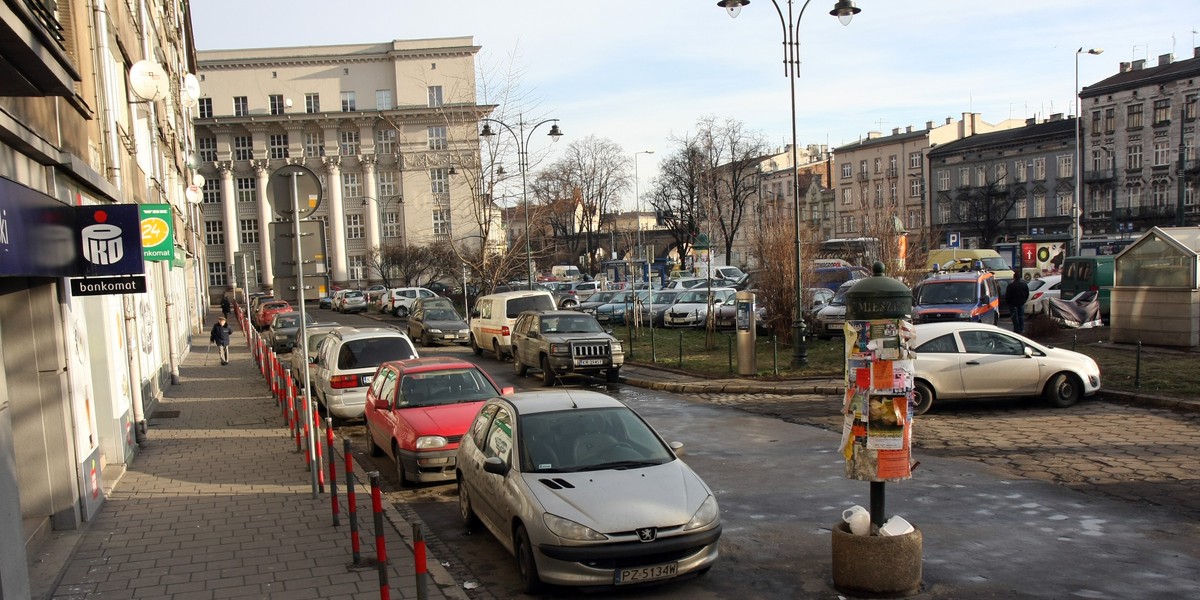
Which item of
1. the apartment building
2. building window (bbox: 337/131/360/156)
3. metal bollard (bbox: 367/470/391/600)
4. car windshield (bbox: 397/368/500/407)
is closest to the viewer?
metal bollard (bbox: 367/470/391/600)

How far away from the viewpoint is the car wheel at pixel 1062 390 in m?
14.6

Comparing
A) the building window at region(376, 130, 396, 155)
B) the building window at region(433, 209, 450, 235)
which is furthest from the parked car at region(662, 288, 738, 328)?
the building window at region(376, 130, 396, 155)

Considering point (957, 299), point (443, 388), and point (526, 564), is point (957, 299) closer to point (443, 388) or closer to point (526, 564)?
point (443, 388)

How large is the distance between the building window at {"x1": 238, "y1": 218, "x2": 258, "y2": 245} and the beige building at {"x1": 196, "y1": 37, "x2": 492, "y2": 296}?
0.35 metres

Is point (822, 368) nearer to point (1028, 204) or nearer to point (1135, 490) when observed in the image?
point (1135, 490)

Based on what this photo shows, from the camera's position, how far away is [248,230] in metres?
80.8

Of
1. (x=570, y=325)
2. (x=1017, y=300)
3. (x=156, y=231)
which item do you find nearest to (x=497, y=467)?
(x=156, y=231)

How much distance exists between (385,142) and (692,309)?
2021 inches

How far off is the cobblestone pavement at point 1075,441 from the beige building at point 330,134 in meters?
64.5

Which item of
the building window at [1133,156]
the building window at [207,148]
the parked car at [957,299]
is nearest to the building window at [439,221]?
the building window at [207,148]

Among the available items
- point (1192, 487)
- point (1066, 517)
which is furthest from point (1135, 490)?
point (1066, 517)

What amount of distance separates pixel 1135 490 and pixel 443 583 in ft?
24.5

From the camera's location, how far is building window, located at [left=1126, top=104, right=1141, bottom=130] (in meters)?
64.6

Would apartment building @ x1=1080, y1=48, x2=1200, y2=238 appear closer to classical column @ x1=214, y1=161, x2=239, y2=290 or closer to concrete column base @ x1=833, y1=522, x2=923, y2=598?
concrete column base @ x1=833, y1=522, x2=923, y2=598
